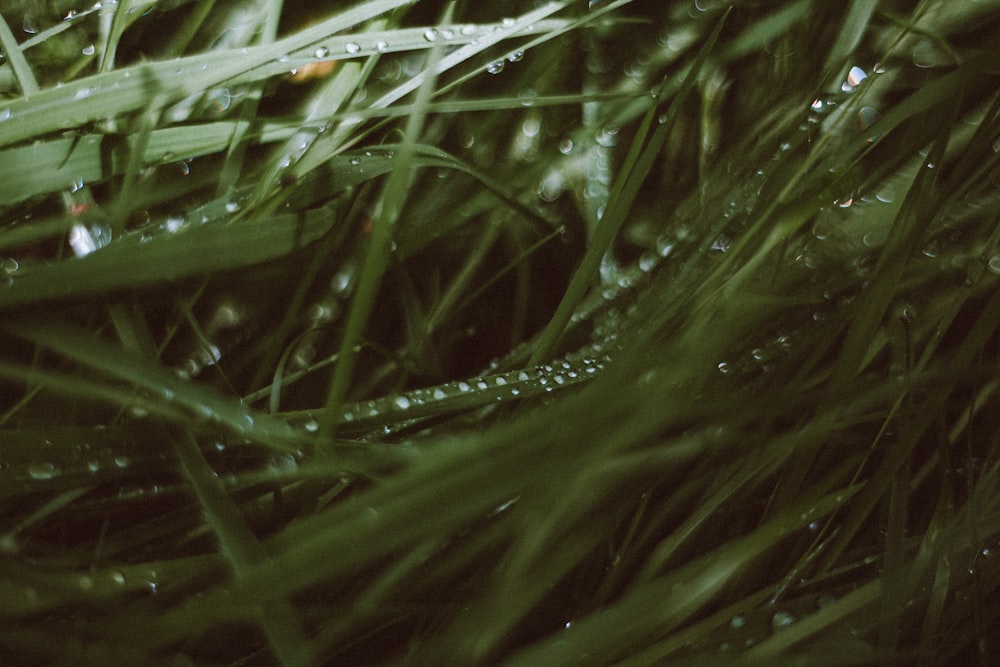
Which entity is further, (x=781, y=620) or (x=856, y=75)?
(x=856, y=75)

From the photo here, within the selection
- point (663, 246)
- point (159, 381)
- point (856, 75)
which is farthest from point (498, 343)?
point (856, 75)

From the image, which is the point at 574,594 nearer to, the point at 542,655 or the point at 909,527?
the point at 542,655

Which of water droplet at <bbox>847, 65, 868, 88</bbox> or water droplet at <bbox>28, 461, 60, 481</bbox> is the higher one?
water droplet at <bbox>847, 65, 868, 88</bbox>

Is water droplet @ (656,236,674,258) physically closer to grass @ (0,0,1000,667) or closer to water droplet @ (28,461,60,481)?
grass @ (0,0,1000,667)

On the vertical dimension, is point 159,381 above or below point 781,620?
above

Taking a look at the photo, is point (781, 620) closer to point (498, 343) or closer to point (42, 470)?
point (498, 343)

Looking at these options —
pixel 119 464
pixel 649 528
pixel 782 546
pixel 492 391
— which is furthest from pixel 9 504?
pixel 782 546

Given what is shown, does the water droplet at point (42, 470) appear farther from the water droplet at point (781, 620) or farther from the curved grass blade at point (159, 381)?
the water droplet at point (781, 620)

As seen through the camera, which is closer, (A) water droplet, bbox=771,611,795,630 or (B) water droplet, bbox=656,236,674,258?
(A) water droplet, bbox=771,611,795,630

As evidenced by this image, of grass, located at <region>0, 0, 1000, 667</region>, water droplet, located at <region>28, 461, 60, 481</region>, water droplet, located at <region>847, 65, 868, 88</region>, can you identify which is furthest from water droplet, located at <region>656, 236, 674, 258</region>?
water droplet, located at <region>28, 461, 60, 481</region>

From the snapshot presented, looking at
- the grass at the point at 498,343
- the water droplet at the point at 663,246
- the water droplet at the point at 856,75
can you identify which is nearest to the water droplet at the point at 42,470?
the grass at the point at 498,343
